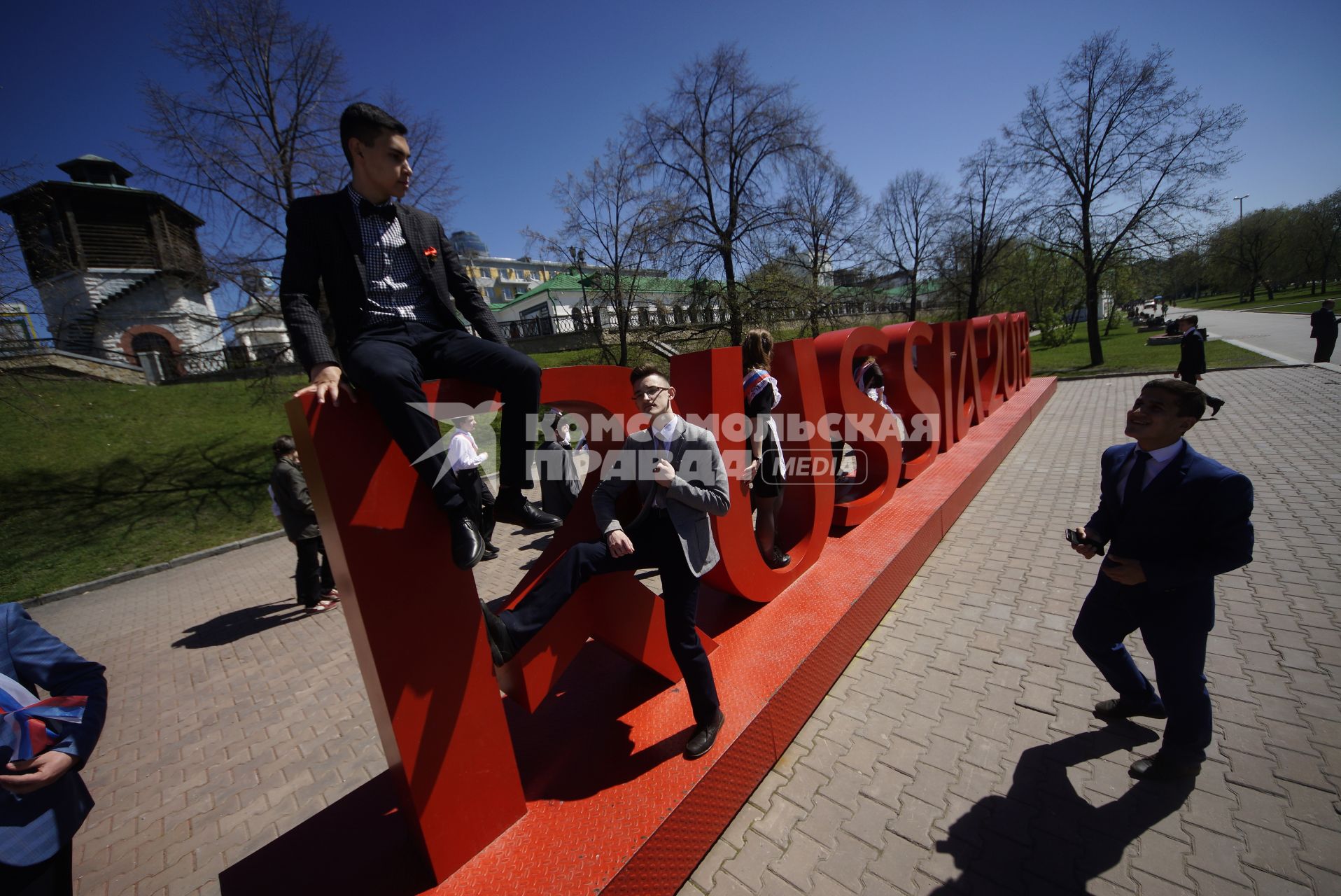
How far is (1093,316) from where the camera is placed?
19.3 meters

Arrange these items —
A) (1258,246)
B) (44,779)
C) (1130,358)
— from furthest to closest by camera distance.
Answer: (1258,246), (1130,358), (44,779)

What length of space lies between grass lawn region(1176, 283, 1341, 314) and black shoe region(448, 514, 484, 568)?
5208 cm

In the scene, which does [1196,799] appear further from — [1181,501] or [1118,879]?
[1181,501]

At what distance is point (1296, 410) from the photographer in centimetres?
963

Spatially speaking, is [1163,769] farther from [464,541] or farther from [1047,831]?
[464,541]

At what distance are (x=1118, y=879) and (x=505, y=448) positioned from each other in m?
3.50

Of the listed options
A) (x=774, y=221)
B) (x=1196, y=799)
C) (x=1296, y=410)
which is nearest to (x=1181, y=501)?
(x=1196, y=799)

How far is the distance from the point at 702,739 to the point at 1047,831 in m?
1.82

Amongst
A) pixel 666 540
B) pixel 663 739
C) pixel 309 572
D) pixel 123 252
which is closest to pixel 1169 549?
pixel 666 540

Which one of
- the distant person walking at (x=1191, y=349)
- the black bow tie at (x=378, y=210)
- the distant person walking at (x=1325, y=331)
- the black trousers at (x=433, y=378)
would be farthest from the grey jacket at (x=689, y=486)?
the distant person walking at (x=1325, y=331)

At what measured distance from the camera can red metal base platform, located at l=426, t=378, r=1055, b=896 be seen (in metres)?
2.32

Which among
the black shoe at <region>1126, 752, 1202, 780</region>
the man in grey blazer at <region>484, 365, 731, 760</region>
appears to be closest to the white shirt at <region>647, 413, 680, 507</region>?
the man in grey blazer at <region>484, 365, 731, 760</region>

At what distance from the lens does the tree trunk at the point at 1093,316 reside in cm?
1884

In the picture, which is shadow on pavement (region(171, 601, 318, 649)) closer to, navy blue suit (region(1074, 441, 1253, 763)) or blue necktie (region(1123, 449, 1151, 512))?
navy blue suit (region(1074, 441, 1253, 763))
